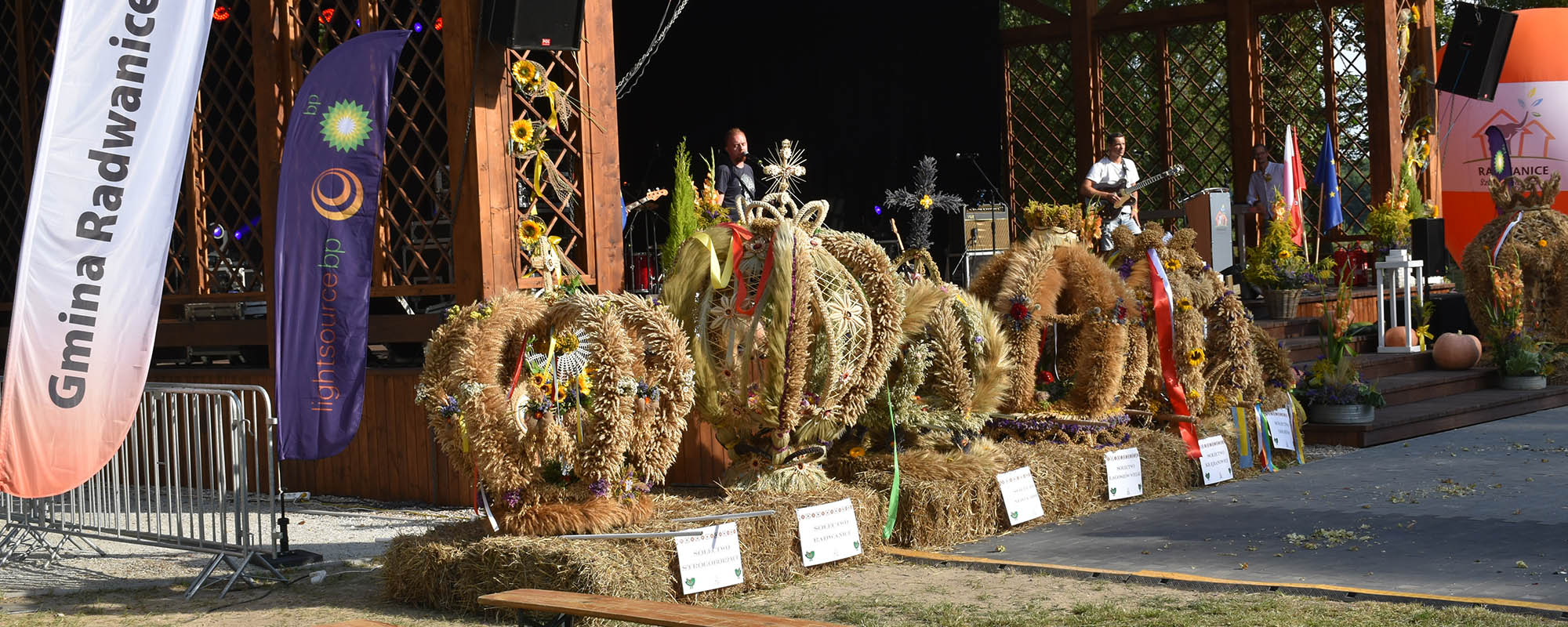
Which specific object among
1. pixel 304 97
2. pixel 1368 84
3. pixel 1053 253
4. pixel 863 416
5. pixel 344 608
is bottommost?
pixel 344 608

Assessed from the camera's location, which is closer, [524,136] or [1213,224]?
[524,136]

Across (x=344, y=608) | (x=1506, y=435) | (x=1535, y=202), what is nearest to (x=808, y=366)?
(x=344, y=608)

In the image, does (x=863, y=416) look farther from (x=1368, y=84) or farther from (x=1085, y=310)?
(x=1368, y=84)

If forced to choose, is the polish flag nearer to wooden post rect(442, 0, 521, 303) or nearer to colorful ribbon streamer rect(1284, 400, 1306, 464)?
colorful ribbon streamer rect(1284, 400, 1306, 464)

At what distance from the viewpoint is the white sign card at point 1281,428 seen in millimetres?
8375

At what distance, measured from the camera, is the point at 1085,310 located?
7543 millimetres

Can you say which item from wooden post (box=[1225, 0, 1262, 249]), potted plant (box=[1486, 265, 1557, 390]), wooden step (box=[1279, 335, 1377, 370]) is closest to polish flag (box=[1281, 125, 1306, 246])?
wooden post (box=[1225, 0, 1262, 249])

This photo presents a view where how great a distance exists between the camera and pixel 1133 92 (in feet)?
54.8

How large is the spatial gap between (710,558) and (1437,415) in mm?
6408

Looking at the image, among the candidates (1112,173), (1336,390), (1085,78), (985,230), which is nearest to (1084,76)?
(1085,78)

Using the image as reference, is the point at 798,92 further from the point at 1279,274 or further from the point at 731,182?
the point at 731,182

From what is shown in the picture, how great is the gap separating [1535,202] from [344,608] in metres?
10.2

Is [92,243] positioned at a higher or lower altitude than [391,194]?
lower

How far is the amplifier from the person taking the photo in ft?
42.4
